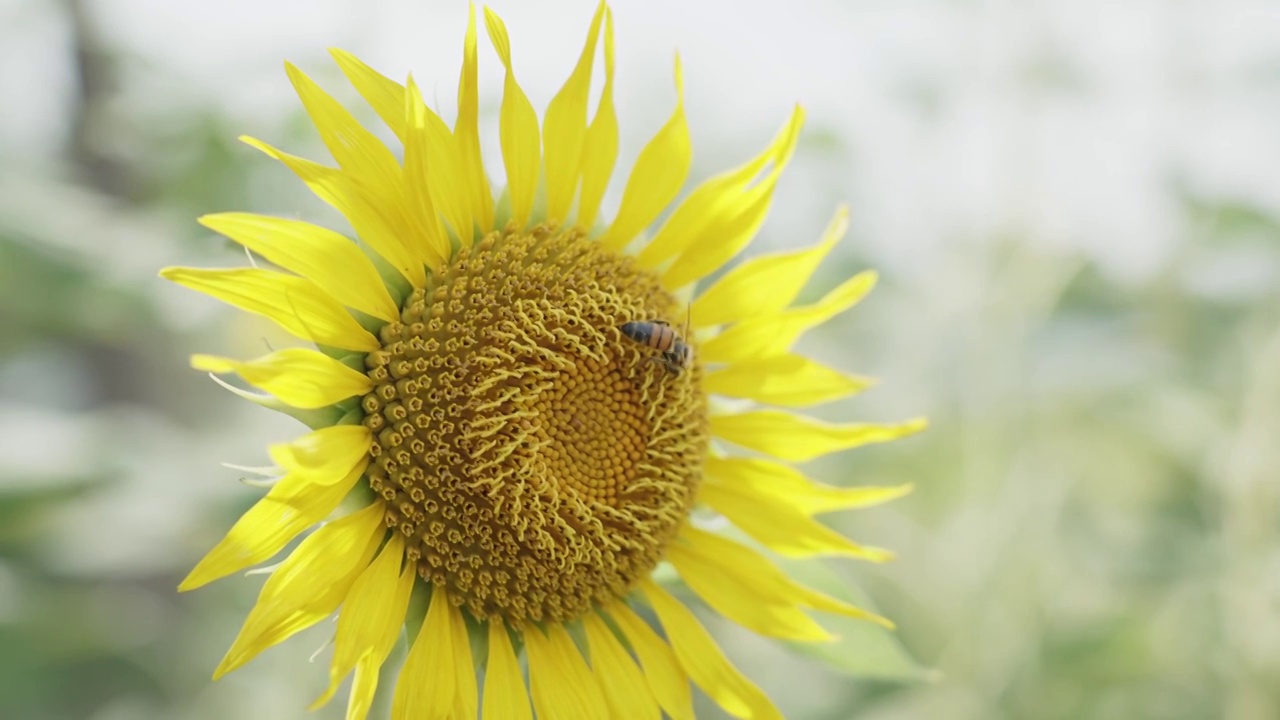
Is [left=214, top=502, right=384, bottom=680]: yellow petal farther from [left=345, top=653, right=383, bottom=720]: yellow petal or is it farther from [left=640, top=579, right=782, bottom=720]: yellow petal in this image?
[left=640, top=579, right=782, bottom=720]: yellow petal

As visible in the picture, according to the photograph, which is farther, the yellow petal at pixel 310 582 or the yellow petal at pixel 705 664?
the yellow petal at pixel 705 664

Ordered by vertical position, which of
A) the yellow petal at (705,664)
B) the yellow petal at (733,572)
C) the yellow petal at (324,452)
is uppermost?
the yellow petal at (733,572)

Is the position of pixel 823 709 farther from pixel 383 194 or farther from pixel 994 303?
pixel 383 194

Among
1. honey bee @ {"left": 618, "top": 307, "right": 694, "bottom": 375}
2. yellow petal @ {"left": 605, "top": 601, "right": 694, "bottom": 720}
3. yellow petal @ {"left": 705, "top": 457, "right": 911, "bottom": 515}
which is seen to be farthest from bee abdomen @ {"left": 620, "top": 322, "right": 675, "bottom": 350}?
yellow petal @ {"left": 605, "top": 601, "right": 694, "bottom": 720}

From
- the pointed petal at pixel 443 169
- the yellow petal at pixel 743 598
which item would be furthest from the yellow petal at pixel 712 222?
the yellow petal at pixel 743 598

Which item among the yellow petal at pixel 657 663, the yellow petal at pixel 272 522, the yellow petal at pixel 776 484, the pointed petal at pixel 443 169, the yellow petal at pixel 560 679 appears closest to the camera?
the yellow petal at pixel 272 522

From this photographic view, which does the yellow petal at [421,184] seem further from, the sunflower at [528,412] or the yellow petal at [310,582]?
the yellow petal at [310,582]

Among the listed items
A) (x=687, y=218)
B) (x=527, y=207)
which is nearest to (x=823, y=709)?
(x=687, y=218)

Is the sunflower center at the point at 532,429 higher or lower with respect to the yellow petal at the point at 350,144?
lower
